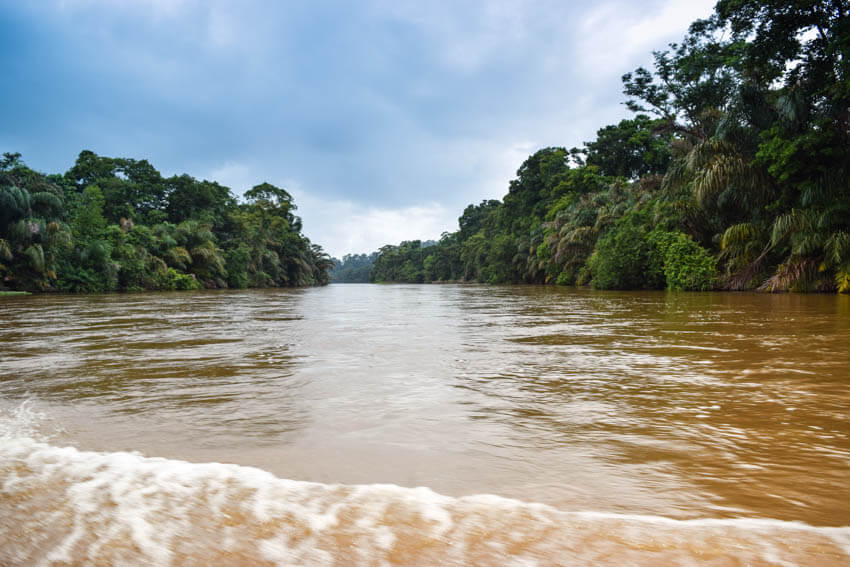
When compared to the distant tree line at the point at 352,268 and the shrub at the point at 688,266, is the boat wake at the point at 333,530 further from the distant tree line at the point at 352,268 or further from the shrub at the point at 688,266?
the distant tree line at the point at 352,268

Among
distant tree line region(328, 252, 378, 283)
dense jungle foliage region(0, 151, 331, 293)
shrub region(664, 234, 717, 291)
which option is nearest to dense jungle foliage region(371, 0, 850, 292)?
shrub region(664, 234, 717, 291)

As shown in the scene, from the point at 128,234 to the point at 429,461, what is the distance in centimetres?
2935

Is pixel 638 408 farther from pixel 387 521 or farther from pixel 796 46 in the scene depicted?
pixel 796 46

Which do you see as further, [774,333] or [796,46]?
[796,46]

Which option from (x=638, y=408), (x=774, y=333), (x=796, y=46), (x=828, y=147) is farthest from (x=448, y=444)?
(x=796, y=46)

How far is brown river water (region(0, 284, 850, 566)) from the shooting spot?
1.16 m

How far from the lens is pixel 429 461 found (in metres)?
1.69

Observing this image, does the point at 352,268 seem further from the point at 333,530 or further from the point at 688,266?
the point at 333,530

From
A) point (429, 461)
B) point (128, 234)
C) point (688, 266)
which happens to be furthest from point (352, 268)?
point (429, 461)

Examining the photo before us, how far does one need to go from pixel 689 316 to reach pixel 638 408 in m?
5.76

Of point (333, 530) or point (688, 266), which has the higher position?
point (688, 266)

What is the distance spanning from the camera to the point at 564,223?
107ft

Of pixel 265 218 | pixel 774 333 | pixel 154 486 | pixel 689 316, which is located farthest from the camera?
pixel 265 218

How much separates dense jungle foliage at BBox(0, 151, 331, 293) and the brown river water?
70.9 feet
